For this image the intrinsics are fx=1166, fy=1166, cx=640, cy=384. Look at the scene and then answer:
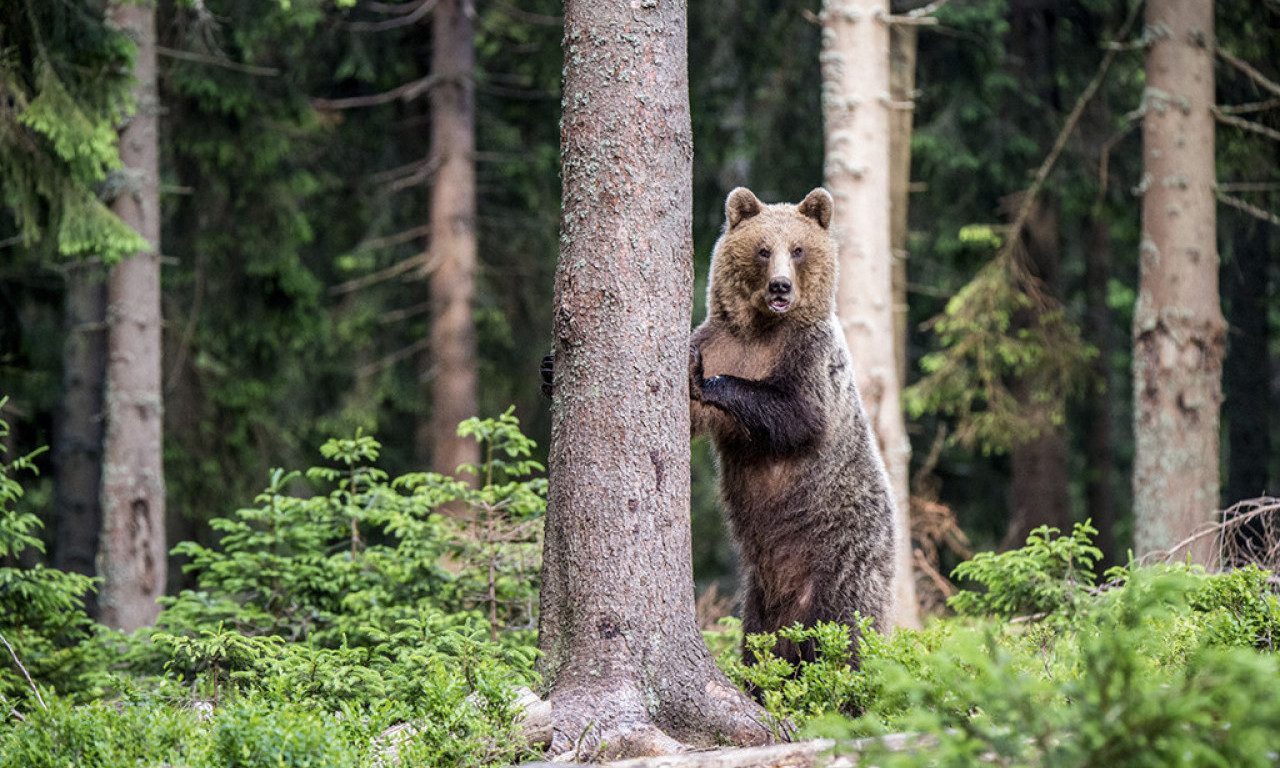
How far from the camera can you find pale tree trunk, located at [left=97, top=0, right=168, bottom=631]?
9336 millimetres

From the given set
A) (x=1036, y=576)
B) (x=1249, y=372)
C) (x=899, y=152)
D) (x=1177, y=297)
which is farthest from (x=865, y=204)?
(x=1249, y=372)

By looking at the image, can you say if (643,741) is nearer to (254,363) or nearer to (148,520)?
(148,520)

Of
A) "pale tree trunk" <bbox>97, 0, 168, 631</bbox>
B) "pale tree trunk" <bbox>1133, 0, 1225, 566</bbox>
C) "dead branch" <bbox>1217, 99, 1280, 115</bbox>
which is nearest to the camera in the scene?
"pale tree trunk" <bbox>1133, 0, 1225, 566</bbox>

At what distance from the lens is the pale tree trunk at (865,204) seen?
8.76 m

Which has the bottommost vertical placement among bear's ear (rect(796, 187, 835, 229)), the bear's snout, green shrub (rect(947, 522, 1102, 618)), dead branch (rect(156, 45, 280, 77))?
green shrub (rect(947, 522, 1102, 618))

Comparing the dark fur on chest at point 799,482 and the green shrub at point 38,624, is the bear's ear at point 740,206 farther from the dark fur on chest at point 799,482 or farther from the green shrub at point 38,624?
the green shrub at point 38,624

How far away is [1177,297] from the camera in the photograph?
9.05 meters

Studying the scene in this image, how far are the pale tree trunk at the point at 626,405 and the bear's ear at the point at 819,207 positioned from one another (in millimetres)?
1468

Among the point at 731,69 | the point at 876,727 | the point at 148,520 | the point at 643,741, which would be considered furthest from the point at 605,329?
the point at 731,69

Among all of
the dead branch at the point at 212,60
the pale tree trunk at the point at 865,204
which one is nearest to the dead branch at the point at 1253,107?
the pale tree trunk at the point at 865,204

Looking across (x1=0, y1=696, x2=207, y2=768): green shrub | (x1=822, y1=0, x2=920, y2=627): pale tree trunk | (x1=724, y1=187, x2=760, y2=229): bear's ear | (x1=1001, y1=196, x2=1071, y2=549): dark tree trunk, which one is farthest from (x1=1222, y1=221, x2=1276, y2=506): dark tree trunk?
(x1=0, y1=696, x2=207, y2=768): green shrub

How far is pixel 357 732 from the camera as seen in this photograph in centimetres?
380

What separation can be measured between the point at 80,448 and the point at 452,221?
5.06 metres

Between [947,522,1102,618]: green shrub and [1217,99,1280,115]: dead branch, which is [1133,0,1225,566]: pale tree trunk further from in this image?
[947,522,1102,618]: green shrub
